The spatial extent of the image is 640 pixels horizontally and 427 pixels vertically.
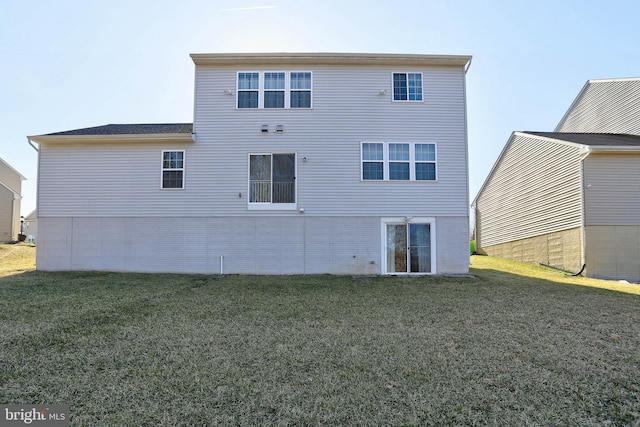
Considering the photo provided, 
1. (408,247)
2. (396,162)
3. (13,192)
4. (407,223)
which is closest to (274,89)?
(396,162)

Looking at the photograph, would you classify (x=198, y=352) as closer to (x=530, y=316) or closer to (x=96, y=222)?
(x=530, y=316)

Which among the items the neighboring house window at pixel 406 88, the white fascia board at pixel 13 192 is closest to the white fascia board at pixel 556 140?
the neighboring house window at pixel 406 88

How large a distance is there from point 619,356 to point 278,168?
994 centimetres

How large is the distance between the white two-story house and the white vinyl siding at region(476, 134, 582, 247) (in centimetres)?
488

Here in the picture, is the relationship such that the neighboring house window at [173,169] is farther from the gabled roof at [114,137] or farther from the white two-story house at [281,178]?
the gabled roof at [114,137]

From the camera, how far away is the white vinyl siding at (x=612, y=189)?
13.0 m

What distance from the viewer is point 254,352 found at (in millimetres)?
4488

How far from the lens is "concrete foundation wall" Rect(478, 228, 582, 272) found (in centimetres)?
1343

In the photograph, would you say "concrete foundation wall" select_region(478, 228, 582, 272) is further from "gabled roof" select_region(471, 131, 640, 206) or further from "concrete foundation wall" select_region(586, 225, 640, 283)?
"gabled roof" select_region(471, 131, 640, 206)

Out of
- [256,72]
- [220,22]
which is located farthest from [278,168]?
[220,22]

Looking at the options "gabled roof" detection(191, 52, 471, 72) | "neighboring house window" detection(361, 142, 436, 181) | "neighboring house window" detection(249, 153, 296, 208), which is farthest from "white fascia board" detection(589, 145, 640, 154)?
"neighboring house window" detection(249, 153, 296, 208)

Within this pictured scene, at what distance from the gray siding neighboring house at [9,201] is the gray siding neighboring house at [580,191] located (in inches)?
1203

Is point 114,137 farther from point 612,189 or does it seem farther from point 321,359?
point 612,189

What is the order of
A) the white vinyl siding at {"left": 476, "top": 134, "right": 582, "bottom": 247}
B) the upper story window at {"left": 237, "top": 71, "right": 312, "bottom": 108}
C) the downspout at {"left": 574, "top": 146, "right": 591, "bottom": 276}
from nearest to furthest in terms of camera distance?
the upper story window at {"left": 237, "top": 71, "right": 312, "bottom": 108} → the downspout at {"left": 574, "top": 146, "right": 591, "bottom": 276} → the white vinyl siding at {"left": 476, "top": 134, "right": 582, "bottom": 247}
